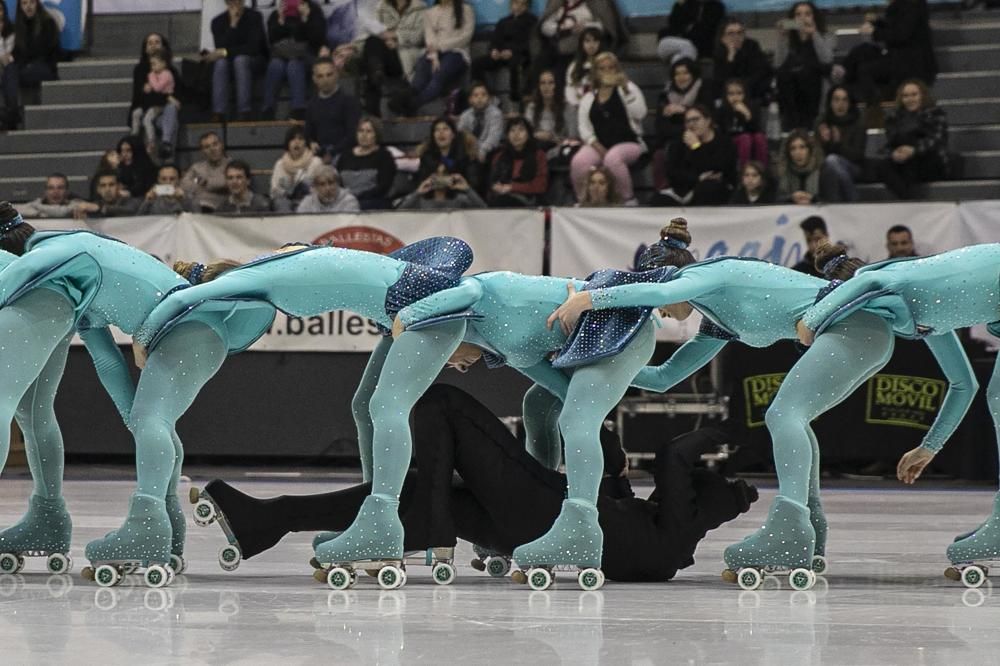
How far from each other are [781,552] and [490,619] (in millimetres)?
1301

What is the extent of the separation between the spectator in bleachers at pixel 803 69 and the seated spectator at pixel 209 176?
14.5ft

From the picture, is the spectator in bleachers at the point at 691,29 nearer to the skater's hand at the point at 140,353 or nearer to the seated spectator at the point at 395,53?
the seated spectator at the point at 395,53

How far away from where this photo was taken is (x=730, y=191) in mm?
10984

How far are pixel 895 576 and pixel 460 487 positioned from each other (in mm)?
1600

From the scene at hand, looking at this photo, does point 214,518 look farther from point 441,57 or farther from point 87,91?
point 87,91

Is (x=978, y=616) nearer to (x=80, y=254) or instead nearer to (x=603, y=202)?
(x=80, y=254)

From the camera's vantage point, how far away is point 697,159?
11.0m

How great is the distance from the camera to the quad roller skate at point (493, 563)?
5.39 meters

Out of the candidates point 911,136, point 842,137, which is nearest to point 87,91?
point 842,137

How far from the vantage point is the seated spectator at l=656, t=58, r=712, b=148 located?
1163cm

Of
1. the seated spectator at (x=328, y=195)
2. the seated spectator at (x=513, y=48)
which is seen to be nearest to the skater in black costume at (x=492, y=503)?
the seated spectator at (x=328, y=195)

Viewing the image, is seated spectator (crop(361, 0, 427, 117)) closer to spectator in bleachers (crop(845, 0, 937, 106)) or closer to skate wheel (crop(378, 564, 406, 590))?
spectator in bleachers (crop(845, 0, 937, 106))

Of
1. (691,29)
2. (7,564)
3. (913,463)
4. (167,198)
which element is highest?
(691,29)

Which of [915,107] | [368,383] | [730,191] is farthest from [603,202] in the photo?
[368,383]
